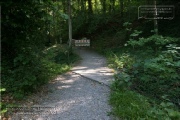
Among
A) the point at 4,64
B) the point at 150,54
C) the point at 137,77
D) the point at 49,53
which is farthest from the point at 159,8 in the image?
the point at 4,64

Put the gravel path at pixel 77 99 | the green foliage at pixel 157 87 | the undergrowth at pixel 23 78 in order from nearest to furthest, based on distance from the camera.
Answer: the green foliage at pixel 157 87 < the gravel path at pixel 77 99 < the undergrowth at pixel 23 78

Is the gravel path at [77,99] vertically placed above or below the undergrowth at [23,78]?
below

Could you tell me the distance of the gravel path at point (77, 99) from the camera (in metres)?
5.37

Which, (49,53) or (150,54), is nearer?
(49,53)

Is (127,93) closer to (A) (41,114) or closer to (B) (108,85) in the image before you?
(B) (108,85)

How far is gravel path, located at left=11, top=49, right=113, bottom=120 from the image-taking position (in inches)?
211

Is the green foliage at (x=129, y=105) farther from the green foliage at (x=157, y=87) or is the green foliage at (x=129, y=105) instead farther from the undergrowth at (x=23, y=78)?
the undergrowth at (x=23, y=78)

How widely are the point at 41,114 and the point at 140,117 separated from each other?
240 centimetres

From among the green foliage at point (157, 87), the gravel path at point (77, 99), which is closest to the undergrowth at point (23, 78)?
the gravel path at point (77, 99)

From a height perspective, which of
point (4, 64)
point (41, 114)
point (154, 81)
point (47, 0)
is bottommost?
point (41, 114)

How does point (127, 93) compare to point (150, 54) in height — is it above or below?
below

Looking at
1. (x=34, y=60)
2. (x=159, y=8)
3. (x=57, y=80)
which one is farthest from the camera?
(x=159, y=8)

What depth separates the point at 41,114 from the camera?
5.46 metres

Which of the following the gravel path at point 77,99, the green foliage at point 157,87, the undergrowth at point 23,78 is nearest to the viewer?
the green foliage at point 157,87
